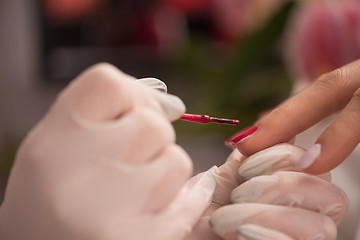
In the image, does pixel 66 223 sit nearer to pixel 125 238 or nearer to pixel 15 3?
pixel 125 238

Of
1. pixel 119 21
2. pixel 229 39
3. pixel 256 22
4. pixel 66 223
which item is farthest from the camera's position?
pixel 119 21

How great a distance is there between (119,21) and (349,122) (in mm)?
1560

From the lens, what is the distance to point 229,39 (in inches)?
53.9

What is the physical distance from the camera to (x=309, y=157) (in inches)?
14.0

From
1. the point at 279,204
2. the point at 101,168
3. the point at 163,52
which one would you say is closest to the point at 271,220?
the point at 279,204

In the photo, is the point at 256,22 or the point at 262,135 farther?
the point at 256,22

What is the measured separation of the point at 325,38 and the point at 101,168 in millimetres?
627

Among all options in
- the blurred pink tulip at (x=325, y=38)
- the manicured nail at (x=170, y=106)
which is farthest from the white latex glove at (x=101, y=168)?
the blurred pink tulip at (x=325, y=38)

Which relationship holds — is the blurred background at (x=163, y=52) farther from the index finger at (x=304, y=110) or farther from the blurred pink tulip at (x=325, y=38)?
the index finger at (x=304, y=110)

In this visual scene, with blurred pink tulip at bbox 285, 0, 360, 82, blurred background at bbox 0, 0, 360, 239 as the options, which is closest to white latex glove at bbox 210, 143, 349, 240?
blurred pink tulip at bbox 285, 0, 360, 82

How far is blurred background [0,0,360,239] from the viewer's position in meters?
1.16

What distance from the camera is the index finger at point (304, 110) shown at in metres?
0.39

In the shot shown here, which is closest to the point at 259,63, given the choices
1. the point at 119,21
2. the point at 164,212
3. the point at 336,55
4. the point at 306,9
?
the point at 306,9

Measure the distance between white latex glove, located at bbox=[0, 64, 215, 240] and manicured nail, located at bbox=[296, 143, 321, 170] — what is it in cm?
9
